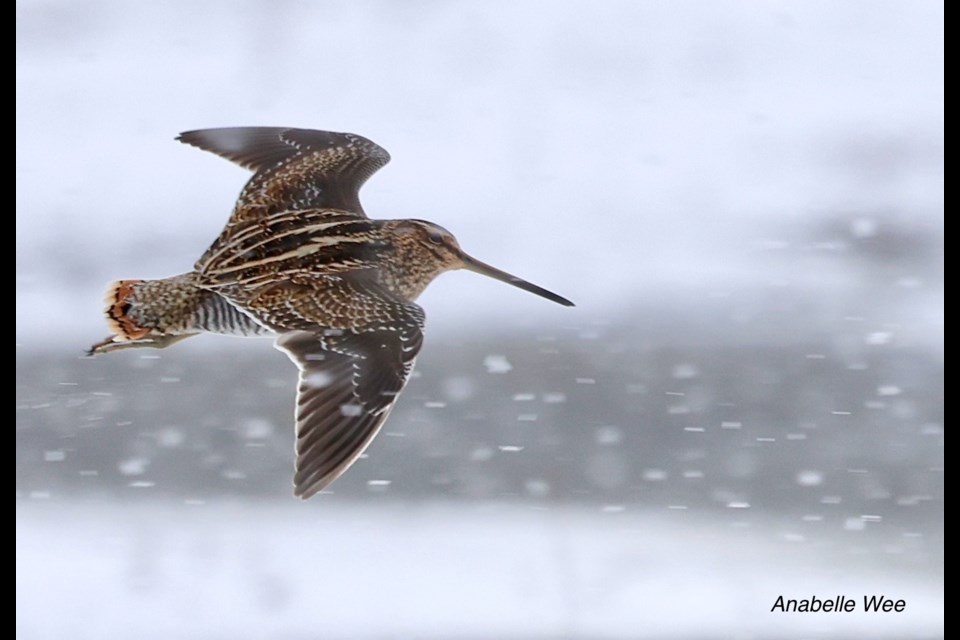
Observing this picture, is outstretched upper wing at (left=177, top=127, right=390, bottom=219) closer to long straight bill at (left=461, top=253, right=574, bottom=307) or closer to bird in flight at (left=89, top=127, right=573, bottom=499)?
bird in flight at (left=89, top=127, right=573, bottom=499)

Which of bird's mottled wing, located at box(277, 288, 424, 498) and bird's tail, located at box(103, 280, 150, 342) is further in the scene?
bird's tail, located at box(103, 280, 150, 342)

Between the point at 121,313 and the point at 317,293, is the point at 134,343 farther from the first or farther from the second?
the point at 317,293

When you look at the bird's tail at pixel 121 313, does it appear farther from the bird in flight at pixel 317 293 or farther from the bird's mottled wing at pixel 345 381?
the bird's mottled wing at pixel 345 381

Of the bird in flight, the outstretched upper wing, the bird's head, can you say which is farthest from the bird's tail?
the bird's head

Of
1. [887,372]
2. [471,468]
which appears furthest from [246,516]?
[887,372]

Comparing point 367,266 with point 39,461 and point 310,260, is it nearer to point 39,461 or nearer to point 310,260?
point 310,260

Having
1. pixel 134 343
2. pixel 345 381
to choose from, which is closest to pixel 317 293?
pixel 345 381
